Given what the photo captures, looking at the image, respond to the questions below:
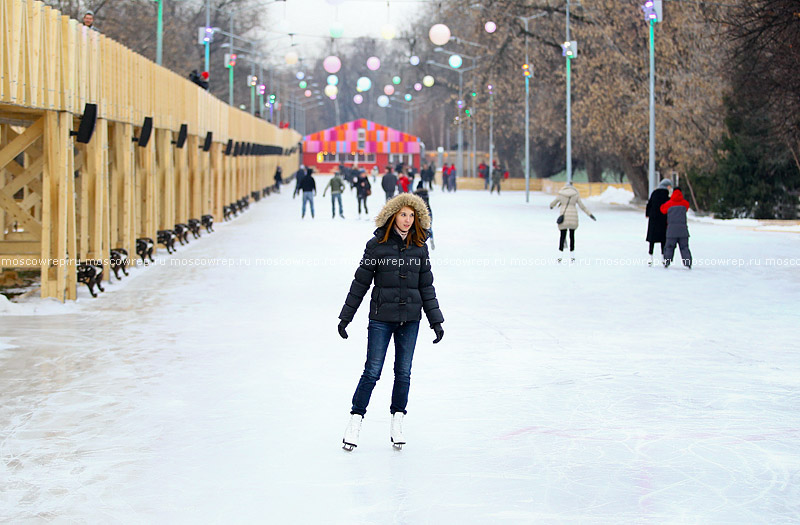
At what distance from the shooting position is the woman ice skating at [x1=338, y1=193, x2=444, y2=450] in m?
7.64

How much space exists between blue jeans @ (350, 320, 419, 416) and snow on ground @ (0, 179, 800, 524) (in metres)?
0.32

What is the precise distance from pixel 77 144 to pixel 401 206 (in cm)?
1357

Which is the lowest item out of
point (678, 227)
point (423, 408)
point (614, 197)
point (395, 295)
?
point (423, 408)

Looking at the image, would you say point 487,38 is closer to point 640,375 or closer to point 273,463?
point 640,375

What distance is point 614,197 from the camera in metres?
58.9

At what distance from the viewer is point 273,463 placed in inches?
290

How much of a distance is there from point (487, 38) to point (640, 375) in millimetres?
41549

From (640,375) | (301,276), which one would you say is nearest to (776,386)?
(640,375)

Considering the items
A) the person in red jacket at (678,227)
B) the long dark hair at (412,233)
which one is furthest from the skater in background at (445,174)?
the long dark hair at (412,233)

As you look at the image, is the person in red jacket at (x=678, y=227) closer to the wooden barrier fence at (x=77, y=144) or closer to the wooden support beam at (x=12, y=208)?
A: the wooden barrier fence at (x=77, y=144)

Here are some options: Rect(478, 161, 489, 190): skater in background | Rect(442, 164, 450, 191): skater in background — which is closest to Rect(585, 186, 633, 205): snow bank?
Rect(442, 164, 450, 191): skater in background

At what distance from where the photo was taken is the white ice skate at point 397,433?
25.5ft

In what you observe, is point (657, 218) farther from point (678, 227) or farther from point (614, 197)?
point (614, 197)

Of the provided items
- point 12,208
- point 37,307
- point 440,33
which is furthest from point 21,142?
point 440,33
